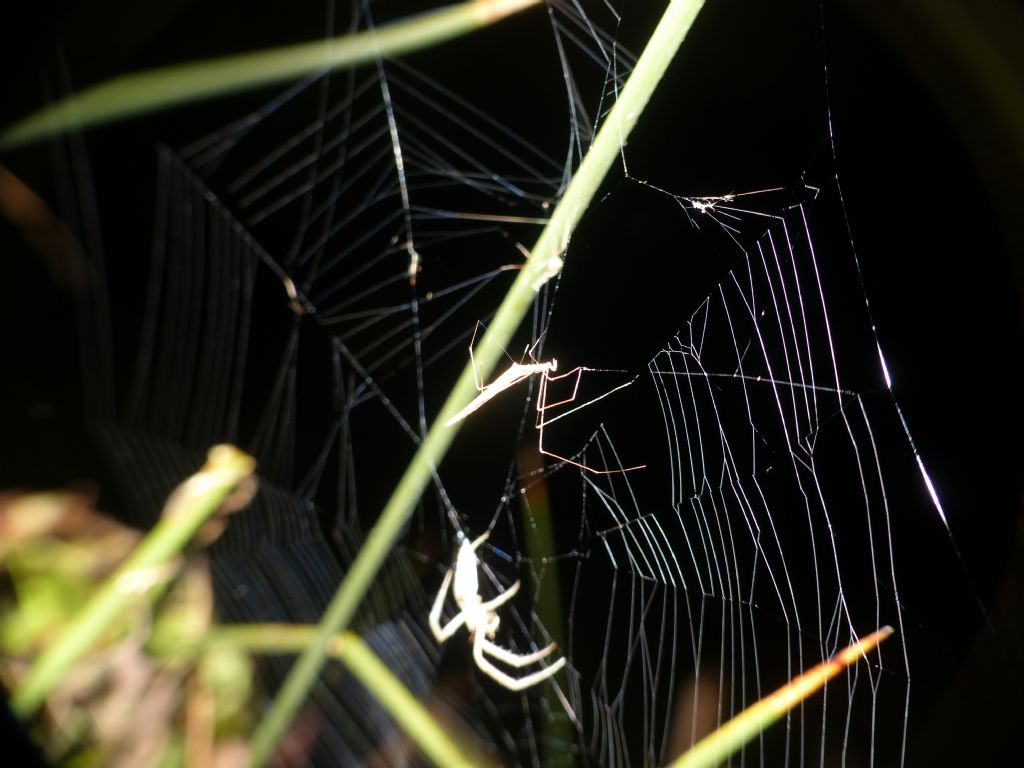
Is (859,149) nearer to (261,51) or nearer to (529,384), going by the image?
(529,384)

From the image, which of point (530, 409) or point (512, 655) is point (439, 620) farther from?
point (530, 409)

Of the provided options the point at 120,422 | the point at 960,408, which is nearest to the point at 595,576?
the point at 960,408

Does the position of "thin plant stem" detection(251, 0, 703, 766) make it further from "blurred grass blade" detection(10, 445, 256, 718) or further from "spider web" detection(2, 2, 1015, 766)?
"blurred grass blade" detection(10, 445, 256, 718)

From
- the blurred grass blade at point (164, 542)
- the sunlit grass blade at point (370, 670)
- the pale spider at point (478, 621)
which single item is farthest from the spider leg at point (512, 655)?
the blurred grass blade at point (164, 542)

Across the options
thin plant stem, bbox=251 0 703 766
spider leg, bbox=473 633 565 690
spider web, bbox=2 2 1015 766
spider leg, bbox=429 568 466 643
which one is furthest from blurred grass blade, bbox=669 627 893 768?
thin plant stem, bbox=251 0 703 766

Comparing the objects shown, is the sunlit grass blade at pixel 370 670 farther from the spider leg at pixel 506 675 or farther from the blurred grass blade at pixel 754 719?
the blurred grass blade at pixel 754 719

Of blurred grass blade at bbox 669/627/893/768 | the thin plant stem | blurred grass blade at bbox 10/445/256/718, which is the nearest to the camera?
the thin plant stem
